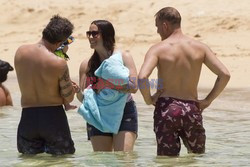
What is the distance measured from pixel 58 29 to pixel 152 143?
285 cm

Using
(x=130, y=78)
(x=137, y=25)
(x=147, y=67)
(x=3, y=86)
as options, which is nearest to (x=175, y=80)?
(x=147, y=67)

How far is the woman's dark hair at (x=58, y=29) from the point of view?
567 centimetres

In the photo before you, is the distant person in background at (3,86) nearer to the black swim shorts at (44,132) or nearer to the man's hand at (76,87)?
the man's hand at (76,87)

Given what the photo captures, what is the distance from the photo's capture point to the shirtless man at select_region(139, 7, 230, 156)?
19.1ft

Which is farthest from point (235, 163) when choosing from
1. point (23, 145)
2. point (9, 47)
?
point (9, 47)

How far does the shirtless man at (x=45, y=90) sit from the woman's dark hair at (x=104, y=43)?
0.46 metres

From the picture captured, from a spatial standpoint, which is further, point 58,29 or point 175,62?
point 175,62

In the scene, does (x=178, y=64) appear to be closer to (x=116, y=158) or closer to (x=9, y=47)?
(x=116, y=158)

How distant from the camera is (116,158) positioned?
6.23m

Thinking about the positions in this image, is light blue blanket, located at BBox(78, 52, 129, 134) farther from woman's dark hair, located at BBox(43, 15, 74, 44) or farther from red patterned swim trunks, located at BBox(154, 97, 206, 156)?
woman's dark hair, located at BBox(43, 15, 74, 44)

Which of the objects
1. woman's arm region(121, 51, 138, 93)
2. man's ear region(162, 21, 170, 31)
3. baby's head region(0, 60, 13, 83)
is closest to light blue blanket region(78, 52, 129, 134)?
woman's arm region(121, 51, 138, 93)

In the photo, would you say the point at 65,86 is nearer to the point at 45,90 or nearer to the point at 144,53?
the point at 45,90

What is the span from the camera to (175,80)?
5840 mm

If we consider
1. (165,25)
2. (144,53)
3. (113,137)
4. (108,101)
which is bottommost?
(144,53)
